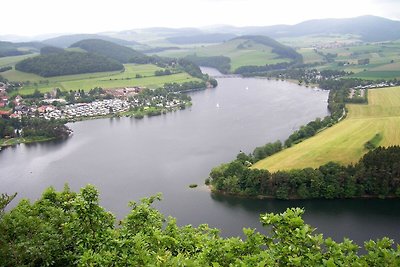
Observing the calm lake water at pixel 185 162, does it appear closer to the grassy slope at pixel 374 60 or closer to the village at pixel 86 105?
the village at pixel 86 105

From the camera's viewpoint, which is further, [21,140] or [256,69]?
[256,69]

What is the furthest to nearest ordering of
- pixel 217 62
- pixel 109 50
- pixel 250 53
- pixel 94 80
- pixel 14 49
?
pixel 250 53
pixel 14 49
pixel 217 62
pixel 109 50
pixel 94 80

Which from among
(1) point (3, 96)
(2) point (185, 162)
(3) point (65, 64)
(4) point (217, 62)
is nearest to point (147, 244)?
(2) point (185, 162)

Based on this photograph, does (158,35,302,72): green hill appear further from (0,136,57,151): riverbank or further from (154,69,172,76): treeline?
(0,136,57,151): riverbank

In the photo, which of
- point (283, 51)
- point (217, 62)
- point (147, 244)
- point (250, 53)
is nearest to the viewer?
point (147, 244)

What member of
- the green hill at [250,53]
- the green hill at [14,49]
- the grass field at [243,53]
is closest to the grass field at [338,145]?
the green hill at [250,53]

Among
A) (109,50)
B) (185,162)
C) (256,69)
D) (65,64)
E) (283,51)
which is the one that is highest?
(109,50)

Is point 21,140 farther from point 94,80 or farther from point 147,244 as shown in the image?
point 147,244

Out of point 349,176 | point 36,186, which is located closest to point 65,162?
point 36,186
